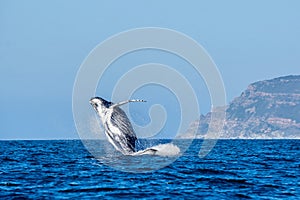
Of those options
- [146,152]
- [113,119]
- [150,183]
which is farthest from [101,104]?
[150,183]

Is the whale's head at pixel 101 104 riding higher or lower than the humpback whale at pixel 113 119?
higher

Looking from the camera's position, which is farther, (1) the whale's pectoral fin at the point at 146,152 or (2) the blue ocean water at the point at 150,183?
(1) the whale's pectoral fin at the point at 146,152

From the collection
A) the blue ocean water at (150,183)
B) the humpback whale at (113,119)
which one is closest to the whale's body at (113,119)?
the humpback whale at (113,119)

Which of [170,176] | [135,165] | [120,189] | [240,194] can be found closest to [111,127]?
[135,165]

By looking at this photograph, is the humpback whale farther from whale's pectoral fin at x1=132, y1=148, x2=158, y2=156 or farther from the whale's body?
whale's pectoral fin at x1=132, y1=148, x2=158, y2=156

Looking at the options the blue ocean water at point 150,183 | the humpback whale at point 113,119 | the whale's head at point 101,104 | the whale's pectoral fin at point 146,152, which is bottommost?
the blue ocean water at point 150,183

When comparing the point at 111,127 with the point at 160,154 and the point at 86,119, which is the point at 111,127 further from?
the point at 160,154

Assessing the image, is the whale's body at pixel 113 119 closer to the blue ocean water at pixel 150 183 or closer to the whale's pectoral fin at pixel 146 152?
the blue ocean water at pixel 150 183

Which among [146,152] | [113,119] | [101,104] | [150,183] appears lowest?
[150,183]

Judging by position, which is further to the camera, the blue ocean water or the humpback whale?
the humpback whale

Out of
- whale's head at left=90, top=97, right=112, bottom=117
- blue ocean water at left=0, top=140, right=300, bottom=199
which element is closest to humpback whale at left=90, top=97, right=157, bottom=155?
whale's head at left=90, top=97, right=112, bottom=117

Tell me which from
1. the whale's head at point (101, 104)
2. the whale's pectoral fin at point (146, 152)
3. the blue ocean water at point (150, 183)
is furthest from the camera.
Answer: the whale's pectoral fin at point (146, 152)

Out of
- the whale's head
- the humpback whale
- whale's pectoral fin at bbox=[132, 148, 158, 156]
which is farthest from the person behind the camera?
whale's pectoral fin at bbox=[132, 148, 158, 156]

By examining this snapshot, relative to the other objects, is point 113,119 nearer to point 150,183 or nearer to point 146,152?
point 146,152
